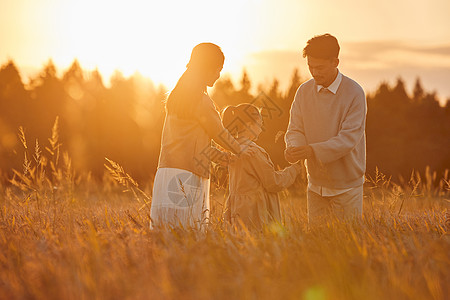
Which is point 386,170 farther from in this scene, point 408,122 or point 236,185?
point 236,185

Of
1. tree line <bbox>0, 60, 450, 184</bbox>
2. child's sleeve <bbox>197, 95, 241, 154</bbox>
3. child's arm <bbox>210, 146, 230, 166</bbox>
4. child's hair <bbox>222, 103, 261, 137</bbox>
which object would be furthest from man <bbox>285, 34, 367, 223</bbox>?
tree line <bbox>0, 60, 450, 184</bbox>

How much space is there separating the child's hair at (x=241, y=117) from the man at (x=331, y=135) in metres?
0.47

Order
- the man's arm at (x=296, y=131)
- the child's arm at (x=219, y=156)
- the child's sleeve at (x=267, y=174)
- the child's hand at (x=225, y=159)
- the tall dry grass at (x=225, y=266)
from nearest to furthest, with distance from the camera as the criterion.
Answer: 1. the tall dry grass at (x=225, y=266)
2. the child's arm at (x=219, y=156)
3. the child's hand at (x=225, y=159)
4. the child's sleeve at (x=267, y=174)
5. the man's arm at (x=296, y=131)

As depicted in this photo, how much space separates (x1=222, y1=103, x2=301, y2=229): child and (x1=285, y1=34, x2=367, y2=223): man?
0.25 metres

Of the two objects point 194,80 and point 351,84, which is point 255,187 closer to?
point 194,80

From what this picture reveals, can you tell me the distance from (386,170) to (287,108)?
20.4ft

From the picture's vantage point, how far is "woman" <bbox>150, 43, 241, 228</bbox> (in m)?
3.76

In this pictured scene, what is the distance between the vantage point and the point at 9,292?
233cm

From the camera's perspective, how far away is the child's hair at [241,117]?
14.6ft

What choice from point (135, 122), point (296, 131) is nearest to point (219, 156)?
point (296, 131)

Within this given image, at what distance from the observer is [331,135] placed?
174 inches

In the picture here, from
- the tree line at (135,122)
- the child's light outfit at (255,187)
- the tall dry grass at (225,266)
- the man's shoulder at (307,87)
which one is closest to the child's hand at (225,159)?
the child's light outfit at (255,187)

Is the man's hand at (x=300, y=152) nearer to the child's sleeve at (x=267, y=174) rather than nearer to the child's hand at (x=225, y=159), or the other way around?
the child's sleeve at (x=267, y=174)

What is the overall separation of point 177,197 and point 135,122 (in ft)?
71.1
